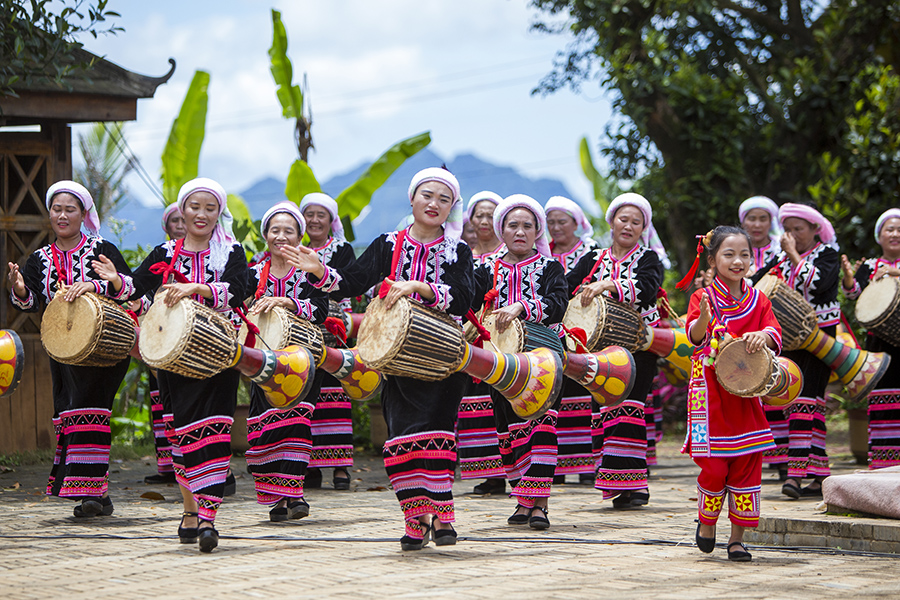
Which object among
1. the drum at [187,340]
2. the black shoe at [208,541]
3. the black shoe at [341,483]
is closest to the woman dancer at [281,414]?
the drum at [187,340]

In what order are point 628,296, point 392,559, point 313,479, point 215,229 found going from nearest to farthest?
point 392,559 < point 215,229 < point 628,296 < point 313,479

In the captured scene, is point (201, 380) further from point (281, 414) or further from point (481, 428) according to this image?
point (481, 428)

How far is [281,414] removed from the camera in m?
6.66

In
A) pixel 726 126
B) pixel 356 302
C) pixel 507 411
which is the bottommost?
pixel 507 411

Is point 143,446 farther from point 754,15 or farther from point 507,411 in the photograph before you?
point 754,15

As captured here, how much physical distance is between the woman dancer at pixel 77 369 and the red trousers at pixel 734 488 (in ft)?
12.0

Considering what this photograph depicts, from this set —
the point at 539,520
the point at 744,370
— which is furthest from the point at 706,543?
the point at 539,520

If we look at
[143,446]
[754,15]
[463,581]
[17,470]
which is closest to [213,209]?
[463,581]

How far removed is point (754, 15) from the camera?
563 inches

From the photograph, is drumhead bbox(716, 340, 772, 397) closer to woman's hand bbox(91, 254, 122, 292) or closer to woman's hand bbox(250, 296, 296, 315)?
woman's hand bbox(250, 296, 296, 315)

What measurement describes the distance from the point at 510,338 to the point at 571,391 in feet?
6.85

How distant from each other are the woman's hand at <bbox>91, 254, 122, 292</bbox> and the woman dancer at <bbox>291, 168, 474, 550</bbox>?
1.23 m

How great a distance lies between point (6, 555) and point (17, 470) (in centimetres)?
412

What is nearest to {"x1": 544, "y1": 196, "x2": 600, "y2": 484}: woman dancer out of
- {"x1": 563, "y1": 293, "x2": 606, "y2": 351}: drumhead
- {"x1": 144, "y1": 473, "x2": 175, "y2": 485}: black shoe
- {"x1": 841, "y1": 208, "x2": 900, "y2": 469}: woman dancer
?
{"x1": 563, "y1": 293, "x2": 606, "y2": 351}: drumhead
